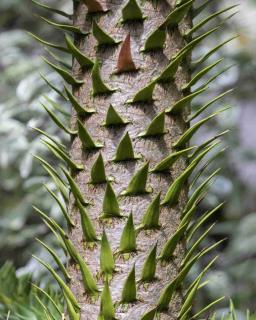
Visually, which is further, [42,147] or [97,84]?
[42,147]

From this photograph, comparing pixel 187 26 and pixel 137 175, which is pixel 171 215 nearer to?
pixel 137 175

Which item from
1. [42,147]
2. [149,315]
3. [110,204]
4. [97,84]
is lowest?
[149,315]

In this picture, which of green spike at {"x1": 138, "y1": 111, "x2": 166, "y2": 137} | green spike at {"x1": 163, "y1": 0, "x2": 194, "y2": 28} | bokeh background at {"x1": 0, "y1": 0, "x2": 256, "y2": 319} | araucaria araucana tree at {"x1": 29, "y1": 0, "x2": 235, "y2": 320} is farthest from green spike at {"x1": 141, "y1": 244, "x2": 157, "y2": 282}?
bokeh background at {"x1": 0, "y1": 0, "x2": 256, "y2": 319}

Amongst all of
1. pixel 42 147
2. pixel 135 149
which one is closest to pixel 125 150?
pixel 135 149

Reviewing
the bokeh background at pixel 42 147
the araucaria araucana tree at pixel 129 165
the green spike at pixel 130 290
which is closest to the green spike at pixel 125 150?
the araucaria araucana tree at pixel 129 165

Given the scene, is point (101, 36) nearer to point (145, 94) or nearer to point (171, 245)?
point (145, 94)

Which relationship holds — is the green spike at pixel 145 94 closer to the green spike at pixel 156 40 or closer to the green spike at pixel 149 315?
the green spike at pixel 156 40
